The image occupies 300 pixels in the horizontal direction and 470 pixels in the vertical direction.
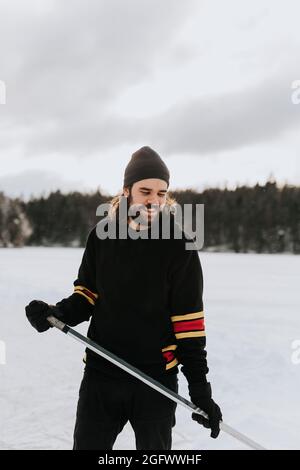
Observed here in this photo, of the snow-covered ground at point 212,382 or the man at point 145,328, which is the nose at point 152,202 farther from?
the snow-covered ground at point 212,382

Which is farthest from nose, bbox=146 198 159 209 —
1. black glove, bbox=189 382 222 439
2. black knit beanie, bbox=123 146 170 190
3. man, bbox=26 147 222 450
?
black glove, bbox=189 382 222 439

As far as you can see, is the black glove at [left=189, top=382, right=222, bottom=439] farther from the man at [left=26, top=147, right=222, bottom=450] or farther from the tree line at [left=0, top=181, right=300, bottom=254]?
the tree line at [left=0, top=181, right=300, bottom=254]

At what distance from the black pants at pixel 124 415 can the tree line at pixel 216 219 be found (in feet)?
212

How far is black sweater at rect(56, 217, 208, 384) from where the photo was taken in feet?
7.09

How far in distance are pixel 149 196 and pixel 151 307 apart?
513 mm

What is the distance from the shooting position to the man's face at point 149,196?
2.24 m

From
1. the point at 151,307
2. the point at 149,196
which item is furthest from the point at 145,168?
Answer: the point at 151,307

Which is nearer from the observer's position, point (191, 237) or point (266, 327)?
point (191, 237)

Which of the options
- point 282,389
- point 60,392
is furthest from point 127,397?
point 282,389

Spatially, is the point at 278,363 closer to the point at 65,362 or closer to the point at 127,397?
the point at 65,362

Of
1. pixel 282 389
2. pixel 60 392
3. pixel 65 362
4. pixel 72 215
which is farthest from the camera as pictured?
pixel 72 215
